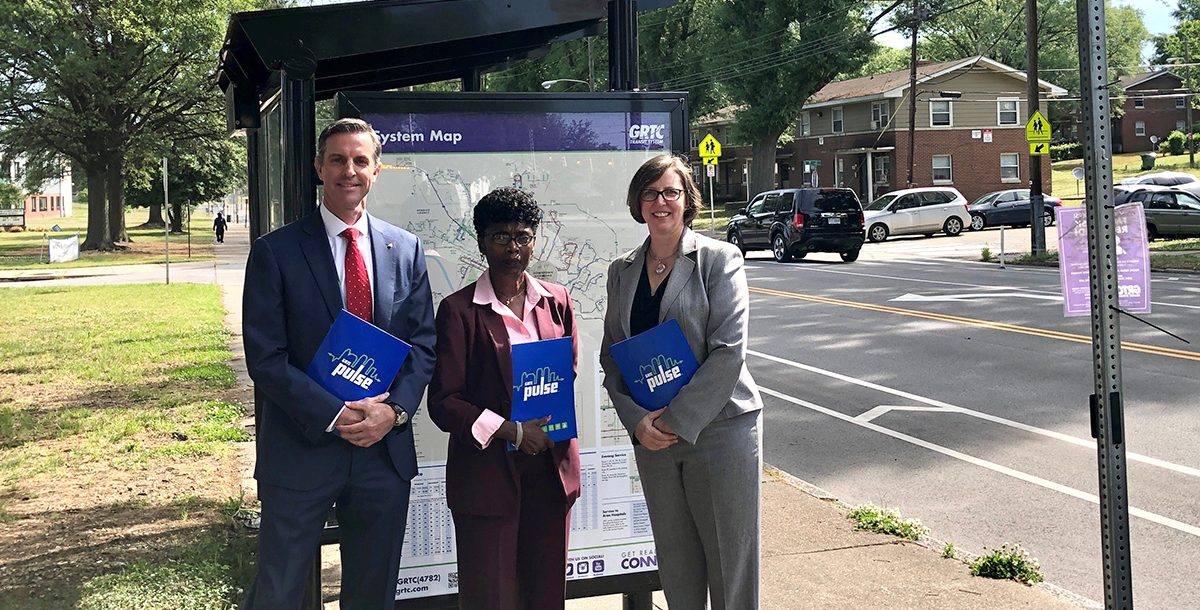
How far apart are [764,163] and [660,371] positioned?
50.2 meters

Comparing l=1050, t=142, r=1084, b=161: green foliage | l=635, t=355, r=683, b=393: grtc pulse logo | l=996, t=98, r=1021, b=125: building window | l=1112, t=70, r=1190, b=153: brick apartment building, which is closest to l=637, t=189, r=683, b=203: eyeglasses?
l=635, t=355, r=683, b=393: grtc pulse logo

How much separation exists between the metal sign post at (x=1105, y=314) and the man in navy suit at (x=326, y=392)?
2.13 meters

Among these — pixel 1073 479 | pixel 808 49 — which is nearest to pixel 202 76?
pixel 808 49

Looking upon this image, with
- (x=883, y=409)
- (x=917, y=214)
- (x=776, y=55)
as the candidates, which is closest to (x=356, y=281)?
(x=883, y=409)

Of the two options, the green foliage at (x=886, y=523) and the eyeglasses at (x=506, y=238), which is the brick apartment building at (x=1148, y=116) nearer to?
the green foliage at (x=886, y=523)

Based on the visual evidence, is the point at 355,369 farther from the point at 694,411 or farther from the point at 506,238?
the point at 694,411

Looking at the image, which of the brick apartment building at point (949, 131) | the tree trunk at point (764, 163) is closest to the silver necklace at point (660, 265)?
the tree trunk at point (764, 163)

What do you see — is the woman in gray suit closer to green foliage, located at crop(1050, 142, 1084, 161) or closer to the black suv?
the black suv

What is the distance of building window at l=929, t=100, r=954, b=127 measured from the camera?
5544 centimetres

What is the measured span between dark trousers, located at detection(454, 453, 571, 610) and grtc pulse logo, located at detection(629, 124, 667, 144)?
1.45 m

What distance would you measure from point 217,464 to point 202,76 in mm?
37956

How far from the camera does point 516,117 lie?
4484 mm

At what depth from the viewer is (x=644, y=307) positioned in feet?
12.8

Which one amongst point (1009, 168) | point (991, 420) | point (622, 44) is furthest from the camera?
point (1009, 168)
